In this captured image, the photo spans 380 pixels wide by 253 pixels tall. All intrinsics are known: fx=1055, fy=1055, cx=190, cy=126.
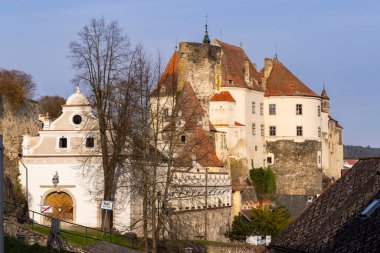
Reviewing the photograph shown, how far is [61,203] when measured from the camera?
47781mm

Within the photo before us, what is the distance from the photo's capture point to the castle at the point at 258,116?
83.6 meters

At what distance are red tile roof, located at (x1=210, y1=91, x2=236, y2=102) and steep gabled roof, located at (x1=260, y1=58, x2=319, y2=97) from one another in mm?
7815

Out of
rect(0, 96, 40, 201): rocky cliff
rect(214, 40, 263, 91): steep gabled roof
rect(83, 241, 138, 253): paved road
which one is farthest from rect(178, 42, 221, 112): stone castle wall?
rect(83, 241, 138, 253): paved road

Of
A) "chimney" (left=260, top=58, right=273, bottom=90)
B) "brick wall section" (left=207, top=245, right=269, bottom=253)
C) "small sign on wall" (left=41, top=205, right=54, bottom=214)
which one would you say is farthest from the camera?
"chimney" (left=260, top=58, right=273, bottom=90)

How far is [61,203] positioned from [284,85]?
49.0 meters

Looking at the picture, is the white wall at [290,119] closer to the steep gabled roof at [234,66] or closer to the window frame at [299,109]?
the window frame at [299,109]

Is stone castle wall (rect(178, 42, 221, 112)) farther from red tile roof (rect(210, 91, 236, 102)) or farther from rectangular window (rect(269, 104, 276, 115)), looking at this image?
rectangular window (rect(269, 104, 276, 115))

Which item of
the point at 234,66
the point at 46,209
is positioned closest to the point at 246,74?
the point at 234,66

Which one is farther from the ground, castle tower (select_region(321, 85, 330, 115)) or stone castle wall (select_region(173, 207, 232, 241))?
castle tower (select_region(321, 85, 330, 115))

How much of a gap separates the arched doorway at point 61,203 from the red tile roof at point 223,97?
125ft

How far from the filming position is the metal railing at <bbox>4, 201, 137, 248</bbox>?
126 feet

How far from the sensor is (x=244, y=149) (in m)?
86.5

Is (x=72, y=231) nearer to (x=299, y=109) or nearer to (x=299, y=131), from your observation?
(x=299, y=131)

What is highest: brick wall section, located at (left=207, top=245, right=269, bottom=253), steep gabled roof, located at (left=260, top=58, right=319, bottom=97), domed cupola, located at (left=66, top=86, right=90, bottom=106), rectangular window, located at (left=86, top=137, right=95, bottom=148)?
steep gabled roof, located at (left=260, top=58, right=319, bottom=97)
